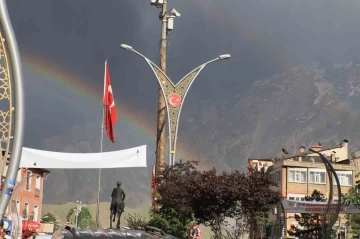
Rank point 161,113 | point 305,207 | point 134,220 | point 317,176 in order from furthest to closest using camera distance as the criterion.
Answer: point 317,176, point 134,220, point 161,113, point 305,207

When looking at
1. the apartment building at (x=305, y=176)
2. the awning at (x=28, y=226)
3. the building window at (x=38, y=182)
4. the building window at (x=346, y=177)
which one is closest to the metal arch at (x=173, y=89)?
the awning at (x=28, y=226)

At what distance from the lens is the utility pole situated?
95.6ft

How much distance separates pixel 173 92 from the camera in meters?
30.0

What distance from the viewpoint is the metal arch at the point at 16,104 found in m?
14.6

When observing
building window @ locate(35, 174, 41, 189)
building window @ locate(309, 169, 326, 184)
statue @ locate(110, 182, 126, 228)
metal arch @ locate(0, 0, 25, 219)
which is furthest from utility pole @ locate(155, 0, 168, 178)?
building window @ locate(309, 169, 326, 184)

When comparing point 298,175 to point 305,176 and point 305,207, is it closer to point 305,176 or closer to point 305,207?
point 305,176

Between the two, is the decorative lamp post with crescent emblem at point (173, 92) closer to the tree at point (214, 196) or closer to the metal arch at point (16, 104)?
the tree at point (214, 196)

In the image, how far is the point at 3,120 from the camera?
618 inches

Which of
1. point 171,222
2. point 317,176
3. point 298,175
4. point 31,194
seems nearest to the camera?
point 171,222

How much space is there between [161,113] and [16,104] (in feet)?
52.1

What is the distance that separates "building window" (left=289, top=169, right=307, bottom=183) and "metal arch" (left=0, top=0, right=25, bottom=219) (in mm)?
72853

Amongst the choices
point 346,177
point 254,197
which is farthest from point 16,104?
point 346,177

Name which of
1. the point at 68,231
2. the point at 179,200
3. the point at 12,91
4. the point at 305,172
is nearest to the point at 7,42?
the point at 12,91

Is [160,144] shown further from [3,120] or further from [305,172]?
[305,172]
